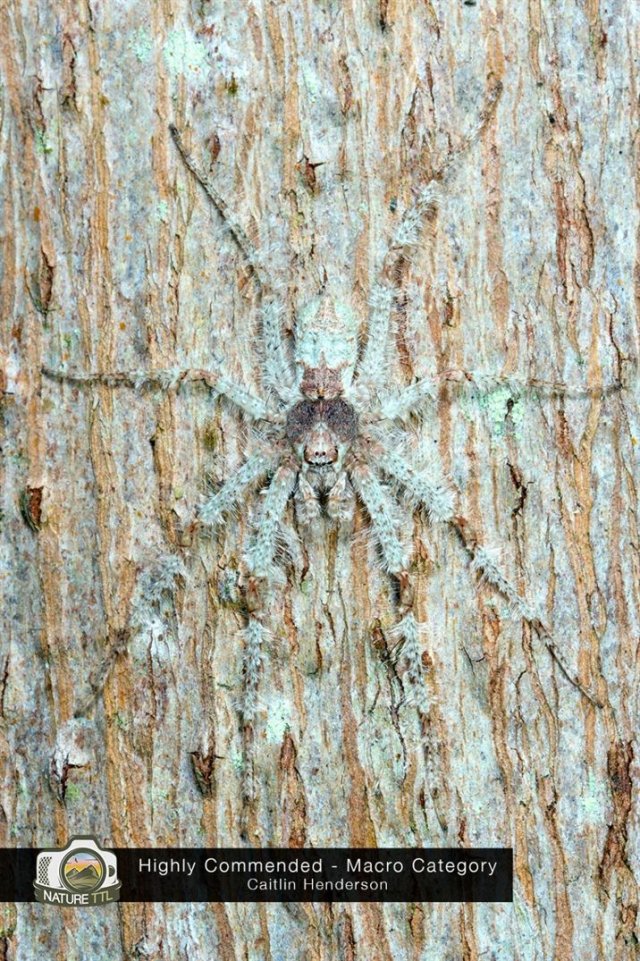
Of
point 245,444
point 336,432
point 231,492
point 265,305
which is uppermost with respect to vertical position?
point 265,305

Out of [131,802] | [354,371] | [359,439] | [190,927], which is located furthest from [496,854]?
[354,371]

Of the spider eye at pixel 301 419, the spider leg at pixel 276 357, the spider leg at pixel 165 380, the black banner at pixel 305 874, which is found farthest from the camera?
the spider eye at pixel 301 419

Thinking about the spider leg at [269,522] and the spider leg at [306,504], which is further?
the spider leg at [306,504]

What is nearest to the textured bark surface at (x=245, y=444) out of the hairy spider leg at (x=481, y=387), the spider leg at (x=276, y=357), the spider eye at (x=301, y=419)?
the hairy spider leg at (x=481, y=387)

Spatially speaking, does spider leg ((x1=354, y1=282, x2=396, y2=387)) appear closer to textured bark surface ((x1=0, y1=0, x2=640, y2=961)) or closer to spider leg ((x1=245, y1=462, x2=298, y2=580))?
textured bark surface ((x1=0, y1=0, x2=640, y2=961))

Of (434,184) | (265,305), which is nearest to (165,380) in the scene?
(265,305)

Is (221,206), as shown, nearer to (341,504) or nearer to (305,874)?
(341,504)

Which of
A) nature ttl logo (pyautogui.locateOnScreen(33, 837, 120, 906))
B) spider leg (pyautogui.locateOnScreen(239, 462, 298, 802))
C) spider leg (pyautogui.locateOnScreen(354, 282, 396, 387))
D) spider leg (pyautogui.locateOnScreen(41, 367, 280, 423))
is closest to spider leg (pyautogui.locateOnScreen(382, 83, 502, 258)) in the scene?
spider leg (pyautogui.locateOnScreen(354, 282, 396, 387))

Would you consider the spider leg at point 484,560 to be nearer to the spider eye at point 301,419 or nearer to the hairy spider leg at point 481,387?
the hairy spider leg at point 481,387

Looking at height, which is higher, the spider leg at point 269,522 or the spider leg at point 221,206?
the spider leg at point 221,206
